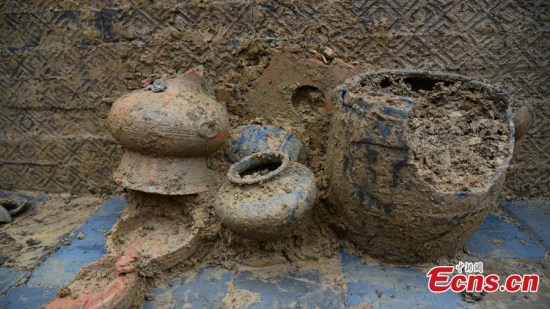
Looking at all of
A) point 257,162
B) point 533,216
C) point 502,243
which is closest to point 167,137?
point 257,162

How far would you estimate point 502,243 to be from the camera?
2383mm

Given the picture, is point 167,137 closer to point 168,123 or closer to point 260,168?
point 168,123

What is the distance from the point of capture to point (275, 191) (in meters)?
2.00

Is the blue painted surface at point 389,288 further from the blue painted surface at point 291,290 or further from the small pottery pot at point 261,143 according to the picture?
the small pottery pot at point 261,143

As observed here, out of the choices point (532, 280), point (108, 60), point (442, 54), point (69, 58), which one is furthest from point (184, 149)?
point (532, 280)

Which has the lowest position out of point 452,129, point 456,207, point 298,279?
point 298,279

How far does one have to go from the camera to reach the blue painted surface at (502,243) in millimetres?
2281

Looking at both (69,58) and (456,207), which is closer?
(456,207)

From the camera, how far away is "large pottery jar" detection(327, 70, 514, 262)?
1.88 meters

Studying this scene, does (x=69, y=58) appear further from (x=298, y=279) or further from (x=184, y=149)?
(x=298, y=279)

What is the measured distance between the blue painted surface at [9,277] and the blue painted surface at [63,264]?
0.03m

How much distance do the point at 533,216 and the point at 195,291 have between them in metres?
2.20

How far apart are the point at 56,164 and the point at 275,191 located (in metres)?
2.01

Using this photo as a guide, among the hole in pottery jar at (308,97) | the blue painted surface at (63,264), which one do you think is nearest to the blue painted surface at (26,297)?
the blue painted surface at (63,264)
